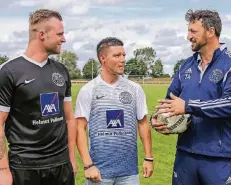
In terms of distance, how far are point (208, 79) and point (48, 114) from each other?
5.56ft

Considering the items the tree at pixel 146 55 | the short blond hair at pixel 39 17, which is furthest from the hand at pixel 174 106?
the tree at pixel 146 55

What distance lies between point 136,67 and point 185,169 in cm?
11512

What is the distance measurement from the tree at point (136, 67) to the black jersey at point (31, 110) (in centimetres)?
10788

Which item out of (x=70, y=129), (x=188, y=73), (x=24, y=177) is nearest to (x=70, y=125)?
(x=70, y=129)

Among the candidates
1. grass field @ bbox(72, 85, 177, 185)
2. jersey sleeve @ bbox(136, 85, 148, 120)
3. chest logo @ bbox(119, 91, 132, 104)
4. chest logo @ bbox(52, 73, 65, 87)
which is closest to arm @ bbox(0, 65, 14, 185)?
chest logo @ bbox(52, 73, 65, 87)

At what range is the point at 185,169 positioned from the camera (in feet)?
17.6

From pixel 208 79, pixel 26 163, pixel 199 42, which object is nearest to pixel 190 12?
pixel 199 42

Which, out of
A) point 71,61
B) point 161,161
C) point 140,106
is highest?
point 71,61

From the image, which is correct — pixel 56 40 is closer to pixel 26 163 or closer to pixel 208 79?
pixel 26 163

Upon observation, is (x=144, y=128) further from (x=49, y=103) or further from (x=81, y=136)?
(x=49, y=103)

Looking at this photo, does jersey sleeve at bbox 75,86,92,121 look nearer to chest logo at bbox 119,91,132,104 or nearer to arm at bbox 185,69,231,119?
chest logo at bbox 119,91,132,104

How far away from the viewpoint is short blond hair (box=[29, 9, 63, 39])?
4980 millimetres

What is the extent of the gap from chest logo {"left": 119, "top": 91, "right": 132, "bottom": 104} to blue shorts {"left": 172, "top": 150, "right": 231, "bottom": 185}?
2.60 feet

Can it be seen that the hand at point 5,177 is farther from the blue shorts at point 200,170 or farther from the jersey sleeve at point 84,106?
the blue shorts at point 200,170
